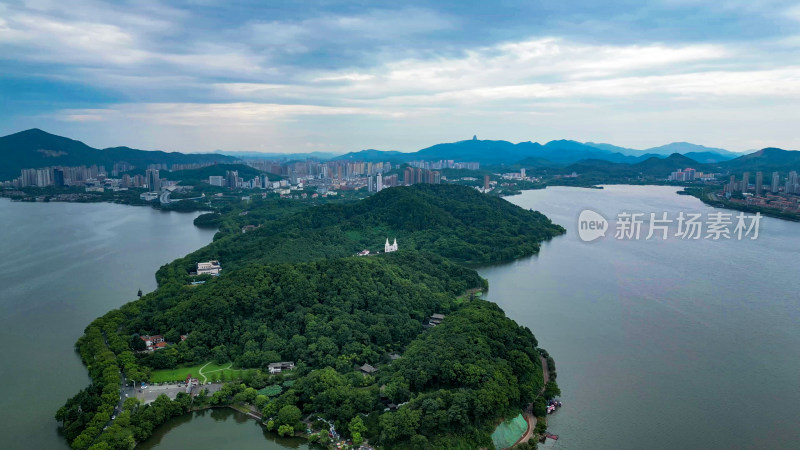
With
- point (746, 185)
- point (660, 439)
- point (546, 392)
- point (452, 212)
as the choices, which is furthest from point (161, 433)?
point (746, 185)

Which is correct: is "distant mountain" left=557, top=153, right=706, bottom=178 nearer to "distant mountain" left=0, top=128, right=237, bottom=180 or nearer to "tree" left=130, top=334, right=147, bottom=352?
"distant mountain" left=0, top=128, right=237, bottom=180

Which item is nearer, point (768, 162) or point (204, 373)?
point (204, 373)

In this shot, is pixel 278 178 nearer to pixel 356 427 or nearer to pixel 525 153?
pixel 356 427

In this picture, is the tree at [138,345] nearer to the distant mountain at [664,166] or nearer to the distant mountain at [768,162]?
the distant mountain at [768,162]

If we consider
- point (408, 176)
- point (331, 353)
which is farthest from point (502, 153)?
point (331, 353)

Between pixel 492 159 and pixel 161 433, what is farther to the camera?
pixel 492 159

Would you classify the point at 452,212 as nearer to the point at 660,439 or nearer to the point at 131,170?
the point at 660,439
